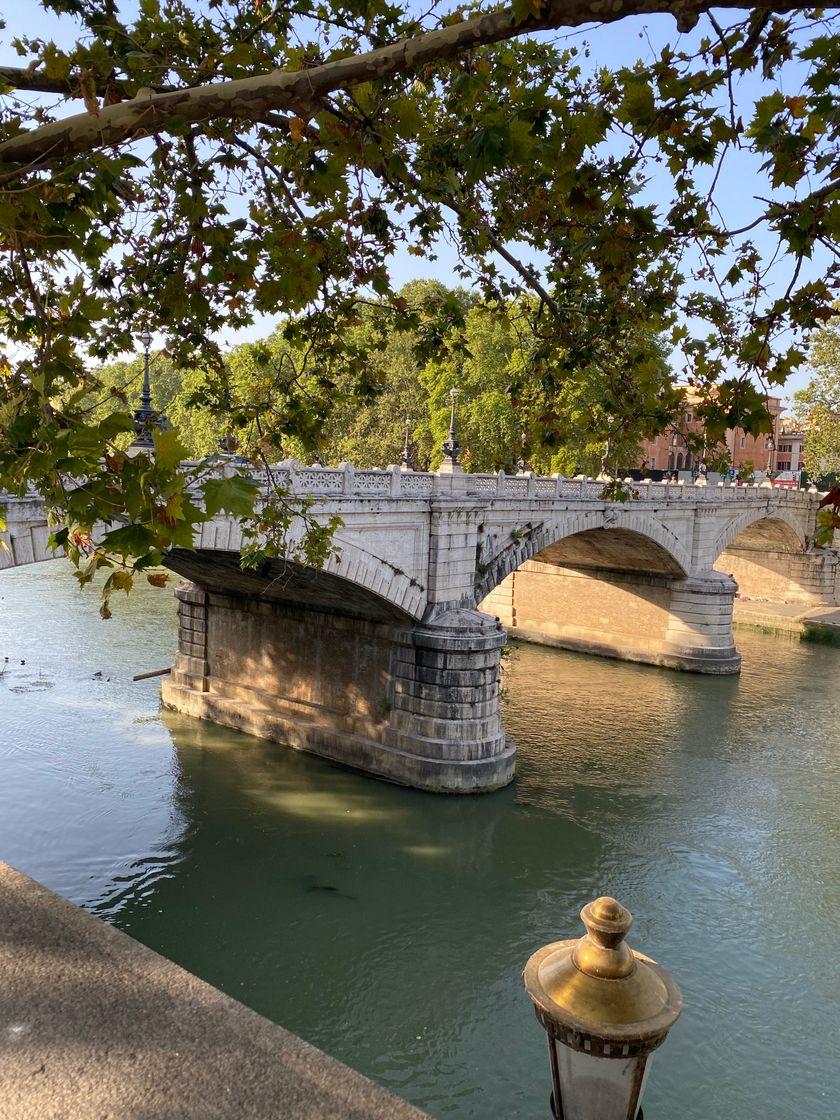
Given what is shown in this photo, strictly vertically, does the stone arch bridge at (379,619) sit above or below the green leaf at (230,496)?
below

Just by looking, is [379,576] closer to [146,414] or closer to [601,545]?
[146,414]

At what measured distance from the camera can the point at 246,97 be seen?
11.3 feet

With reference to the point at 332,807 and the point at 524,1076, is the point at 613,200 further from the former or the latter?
the point at 332,807

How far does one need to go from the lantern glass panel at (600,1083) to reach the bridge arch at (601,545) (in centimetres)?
1470

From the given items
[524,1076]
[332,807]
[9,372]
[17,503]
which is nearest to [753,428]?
[9,372]

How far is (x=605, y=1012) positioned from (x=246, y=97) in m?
3.67

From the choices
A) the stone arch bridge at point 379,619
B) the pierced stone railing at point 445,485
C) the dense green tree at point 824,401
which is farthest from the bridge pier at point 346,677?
the dense green tree at point 824,401

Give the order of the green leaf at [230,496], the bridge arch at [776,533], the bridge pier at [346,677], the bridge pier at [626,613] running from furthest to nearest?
1. the bridge arch at [776,533]
2. the bridge pier at [626,613]
3. the bridge pier at [346,677]
4. the green leaf at [230,496]

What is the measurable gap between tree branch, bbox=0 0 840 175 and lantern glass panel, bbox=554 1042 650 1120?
368cm

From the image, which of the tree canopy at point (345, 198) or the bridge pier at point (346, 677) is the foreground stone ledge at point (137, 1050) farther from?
the bridge pier at point (346, 677)

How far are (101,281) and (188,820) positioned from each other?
10.3 meters

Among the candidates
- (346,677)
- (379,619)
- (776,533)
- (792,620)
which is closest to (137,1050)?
(379,619)

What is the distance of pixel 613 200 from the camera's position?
162 inches

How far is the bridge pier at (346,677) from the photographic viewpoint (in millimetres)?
15633
